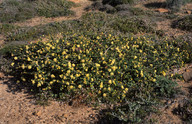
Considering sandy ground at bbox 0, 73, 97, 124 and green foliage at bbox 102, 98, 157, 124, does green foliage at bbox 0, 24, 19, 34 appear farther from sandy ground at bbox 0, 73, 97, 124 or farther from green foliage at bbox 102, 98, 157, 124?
green foliage at bbox 102, 98, 157, 124

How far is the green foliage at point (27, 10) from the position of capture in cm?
794

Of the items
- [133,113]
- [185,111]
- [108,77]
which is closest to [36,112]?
[108,77]

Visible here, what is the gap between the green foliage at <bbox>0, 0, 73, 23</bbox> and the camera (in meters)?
7.94

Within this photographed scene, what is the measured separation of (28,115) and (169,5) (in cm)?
865

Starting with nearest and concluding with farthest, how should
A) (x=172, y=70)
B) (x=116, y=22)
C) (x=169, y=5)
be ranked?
(x=172, y=70), (x=116, y=22), (x=169, y=5)

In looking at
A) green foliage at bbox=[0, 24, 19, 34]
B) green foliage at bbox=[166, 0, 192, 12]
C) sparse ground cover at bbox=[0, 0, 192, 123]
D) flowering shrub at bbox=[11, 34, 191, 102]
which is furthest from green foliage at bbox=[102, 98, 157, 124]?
green foliage at bbox=[166, 0, 192, 12]

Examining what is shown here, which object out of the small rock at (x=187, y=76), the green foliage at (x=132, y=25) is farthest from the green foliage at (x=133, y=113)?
the green foliage at (x=132, y=25)

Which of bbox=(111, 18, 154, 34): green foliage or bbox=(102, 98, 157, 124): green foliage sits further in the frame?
bbox=(111, 18, 154, 34): green foliage

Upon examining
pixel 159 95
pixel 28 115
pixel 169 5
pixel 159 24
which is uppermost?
pixel 169 5

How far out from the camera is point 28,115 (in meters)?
2.88

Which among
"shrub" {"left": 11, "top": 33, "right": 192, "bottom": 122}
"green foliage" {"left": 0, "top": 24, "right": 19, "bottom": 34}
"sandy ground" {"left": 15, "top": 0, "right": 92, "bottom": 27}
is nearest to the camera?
"shrub" {"left": 11, "top": 33, "right": 192, "bottom": 122}

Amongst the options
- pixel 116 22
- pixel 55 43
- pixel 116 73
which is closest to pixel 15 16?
pixel 116 22

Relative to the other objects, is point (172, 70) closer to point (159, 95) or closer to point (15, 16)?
point (159, 95)

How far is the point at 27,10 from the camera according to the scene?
857 centimetres
